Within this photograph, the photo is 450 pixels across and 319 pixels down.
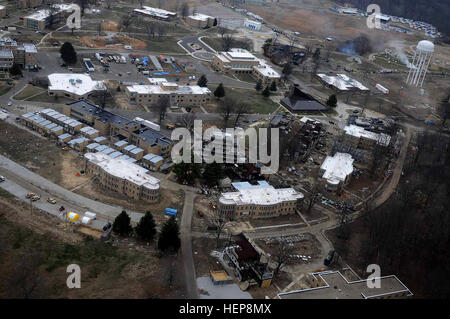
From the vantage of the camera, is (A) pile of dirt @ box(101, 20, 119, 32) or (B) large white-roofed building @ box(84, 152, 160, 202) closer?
(B) large white-roofed building @ box(84, 152, 160, 202)

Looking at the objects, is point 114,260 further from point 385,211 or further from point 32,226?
point 385,211

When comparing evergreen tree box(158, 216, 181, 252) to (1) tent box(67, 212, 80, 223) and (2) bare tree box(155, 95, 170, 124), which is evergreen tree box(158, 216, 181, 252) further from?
(2) bare tree box(155, 95, 170, 124)

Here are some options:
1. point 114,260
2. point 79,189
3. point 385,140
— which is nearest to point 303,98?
point 385,140

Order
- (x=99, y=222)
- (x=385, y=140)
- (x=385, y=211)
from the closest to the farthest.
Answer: (x=99, y=222), (x=385, y=211), (x=385, y=140)

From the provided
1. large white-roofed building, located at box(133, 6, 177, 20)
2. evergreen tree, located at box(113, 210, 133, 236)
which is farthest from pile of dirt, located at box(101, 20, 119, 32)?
evergreen tree, located at box(113, 210, 133, 236)

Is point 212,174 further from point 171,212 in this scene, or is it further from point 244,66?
point 244,66

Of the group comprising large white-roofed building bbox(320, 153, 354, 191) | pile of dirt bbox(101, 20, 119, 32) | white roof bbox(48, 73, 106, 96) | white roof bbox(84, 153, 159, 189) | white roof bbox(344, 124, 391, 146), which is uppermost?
pile of dirt bbox(101, 20, 119, 32)

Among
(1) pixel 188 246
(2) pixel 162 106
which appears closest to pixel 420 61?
(2) pixel 162 106
